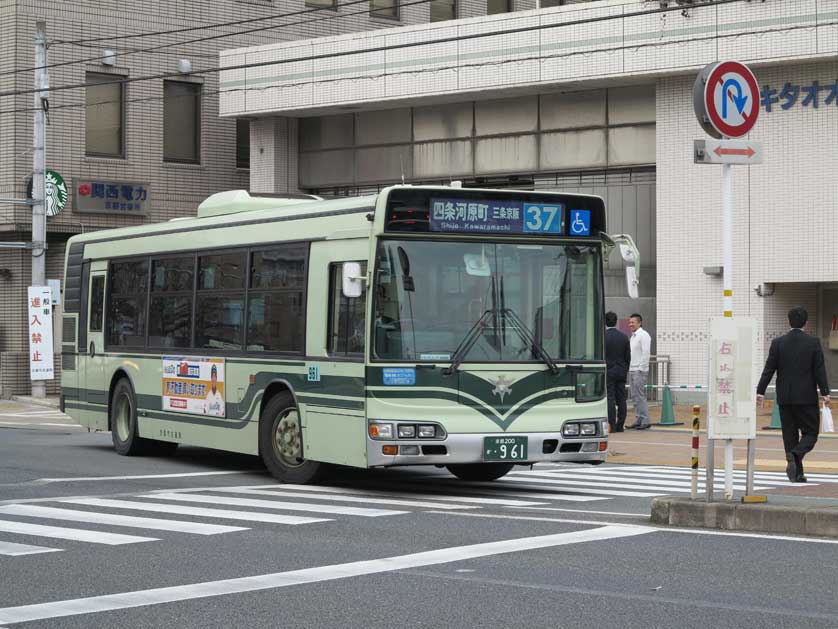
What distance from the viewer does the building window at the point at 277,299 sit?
1529 centimetres

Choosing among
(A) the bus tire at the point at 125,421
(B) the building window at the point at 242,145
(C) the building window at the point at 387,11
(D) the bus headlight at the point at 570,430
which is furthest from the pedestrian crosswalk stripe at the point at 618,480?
(C) the building window at the point at 387,11

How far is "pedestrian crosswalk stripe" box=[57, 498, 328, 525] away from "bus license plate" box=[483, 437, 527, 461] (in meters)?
2.07

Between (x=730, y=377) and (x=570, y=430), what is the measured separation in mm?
2880

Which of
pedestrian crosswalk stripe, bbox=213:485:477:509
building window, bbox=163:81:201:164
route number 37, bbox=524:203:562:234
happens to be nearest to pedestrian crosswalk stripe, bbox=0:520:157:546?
pedestrian crosswalk stripe, bbox=213:485:477:509

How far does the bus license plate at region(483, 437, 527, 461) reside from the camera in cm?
1392

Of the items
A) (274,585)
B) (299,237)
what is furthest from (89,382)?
(274,585)

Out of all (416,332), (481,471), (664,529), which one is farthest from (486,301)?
(664,529)

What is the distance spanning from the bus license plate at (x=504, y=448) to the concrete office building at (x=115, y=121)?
21090mm

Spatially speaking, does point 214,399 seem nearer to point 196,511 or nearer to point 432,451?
point 196,511

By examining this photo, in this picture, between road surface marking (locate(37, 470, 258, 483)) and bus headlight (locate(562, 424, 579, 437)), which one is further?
road surface marking (locate(37, 470, 258, 483))

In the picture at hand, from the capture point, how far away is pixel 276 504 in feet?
45.0

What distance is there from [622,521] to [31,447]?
11710 mm

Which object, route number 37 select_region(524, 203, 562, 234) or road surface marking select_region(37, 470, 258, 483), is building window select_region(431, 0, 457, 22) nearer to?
road surface marking select_region(37, 470, 258, 483)

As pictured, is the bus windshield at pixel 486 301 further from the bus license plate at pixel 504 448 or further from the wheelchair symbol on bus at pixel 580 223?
the bus license plate at pixel 504 448
